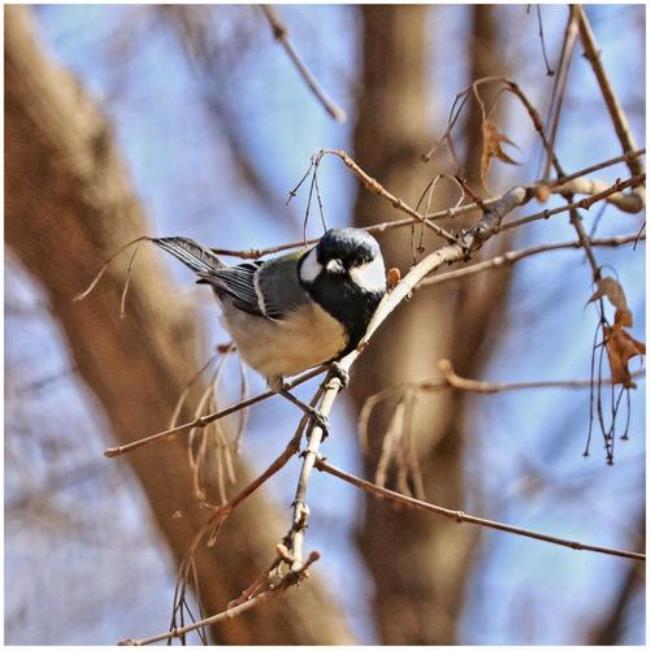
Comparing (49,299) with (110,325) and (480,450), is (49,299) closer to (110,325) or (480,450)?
(110,325)

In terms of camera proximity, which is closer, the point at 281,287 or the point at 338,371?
the point at 338,371

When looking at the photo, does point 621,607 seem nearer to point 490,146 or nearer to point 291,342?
point 291,342

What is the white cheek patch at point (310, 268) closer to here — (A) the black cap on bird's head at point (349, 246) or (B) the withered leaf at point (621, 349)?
(A) the black cap on bird's head at point (349, 246)

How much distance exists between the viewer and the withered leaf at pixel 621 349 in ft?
4.98

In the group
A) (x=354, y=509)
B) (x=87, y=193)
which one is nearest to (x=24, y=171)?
(x=87, y=193)

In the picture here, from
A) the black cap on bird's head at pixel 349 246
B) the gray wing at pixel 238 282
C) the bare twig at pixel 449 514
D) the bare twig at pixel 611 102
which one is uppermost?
the bare twig at pixel 611 102

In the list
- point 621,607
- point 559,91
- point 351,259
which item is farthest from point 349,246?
point 621,607

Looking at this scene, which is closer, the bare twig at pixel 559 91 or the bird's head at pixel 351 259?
the bare twig at pixel 559 91

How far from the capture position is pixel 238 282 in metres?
2.06

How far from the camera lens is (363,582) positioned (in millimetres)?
3939

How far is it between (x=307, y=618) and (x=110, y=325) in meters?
1.09

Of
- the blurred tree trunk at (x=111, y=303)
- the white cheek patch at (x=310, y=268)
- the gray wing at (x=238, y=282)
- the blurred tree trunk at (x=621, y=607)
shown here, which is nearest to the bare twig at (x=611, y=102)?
the white cheek patch at (x=310, y=268)

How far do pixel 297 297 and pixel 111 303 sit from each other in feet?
3.60

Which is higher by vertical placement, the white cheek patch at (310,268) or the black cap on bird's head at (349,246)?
the white cheek patch at (310,268)
